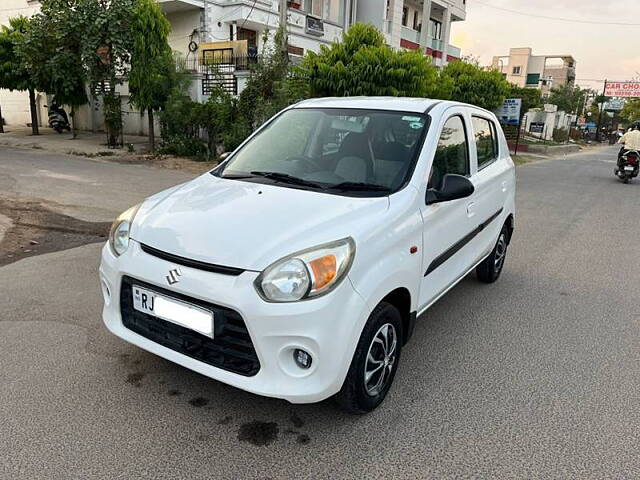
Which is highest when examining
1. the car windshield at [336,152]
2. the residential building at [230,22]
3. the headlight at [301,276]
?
the residential building at [230,22]

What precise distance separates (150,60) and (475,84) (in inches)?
464

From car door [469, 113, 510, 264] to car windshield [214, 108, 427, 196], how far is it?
89 centimetres

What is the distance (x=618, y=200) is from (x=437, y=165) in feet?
32.8

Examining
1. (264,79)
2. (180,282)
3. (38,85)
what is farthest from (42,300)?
(38,85)

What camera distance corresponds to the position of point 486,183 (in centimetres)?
421

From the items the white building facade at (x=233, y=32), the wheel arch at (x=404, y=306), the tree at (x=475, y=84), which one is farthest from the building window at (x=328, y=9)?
the wheel arch at (x=404, y=306)

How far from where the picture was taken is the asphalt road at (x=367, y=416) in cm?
246

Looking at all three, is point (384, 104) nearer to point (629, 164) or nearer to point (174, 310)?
point (174, 310)

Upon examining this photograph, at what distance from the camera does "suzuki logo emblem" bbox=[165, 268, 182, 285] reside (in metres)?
2.48

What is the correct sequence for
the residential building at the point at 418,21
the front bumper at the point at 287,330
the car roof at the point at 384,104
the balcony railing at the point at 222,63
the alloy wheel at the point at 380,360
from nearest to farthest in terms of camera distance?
the front bumper at the point at 287,330 → the alloy wheel at the point at 380,360 → the car roof at the point at 384,104 → the balcony railing at the point at 222,63 → the residential building at the point at 418,21

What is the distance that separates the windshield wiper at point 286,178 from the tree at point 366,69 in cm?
926

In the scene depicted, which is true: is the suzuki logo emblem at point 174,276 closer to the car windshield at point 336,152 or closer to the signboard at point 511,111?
the car windshield at point 336,152

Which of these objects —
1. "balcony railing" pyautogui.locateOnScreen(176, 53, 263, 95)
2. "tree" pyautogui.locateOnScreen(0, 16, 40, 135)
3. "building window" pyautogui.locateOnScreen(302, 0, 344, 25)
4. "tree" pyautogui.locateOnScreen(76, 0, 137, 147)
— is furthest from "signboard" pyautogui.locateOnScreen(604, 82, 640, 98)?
"tree" pyautogui.locateOnScreen(0, 16, 40, 135)

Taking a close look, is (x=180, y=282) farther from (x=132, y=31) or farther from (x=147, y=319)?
(x=132, y=31)
